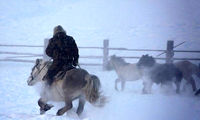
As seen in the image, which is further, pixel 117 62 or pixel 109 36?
pixel 109 36

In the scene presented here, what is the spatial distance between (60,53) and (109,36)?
21.9 m

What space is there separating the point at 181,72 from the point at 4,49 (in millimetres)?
16125

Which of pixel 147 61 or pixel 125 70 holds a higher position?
pixel 147 61

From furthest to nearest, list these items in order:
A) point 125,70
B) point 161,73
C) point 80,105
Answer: point 125,70 < point 161,73 < point 80,105

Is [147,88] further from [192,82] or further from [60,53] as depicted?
[60,53]

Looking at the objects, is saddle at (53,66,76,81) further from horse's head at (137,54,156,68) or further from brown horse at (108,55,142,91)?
brown horse at (108,55,142,91)

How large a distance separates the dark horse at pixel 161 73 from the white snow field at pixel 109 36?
0.35 m

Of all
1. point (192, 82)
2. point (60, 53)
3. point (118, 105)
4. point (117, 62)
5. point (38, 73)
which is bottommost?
point (118, 105)

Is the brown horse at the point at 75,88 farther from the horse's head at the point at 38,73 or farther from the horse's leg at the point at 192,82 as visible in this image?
the horse's leg at the point at 192,82

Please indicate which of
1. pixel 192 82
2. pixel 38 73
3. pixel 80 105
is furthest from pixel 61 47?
pixel 192 82

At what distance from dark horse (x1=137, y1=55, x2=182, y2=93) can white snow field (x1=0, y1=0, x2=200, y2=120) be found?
1.14 feet

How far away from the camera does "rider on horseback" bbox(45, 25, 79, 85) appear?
6688 millimetres

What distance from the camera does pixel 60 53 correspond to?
6.74m

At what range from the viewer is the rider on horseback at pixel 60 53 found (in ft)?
21.9
